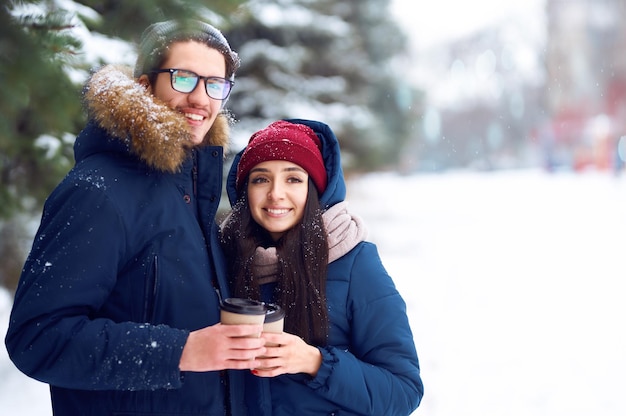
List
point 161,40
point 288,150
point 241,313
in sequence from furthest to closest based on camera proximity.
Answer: point 288,150 < point 161,40 < point 241,313

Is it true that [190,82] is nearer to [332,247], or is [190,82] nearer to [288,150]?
[288,150]

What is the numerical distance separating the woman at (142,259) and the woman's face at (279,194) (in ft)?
0.74

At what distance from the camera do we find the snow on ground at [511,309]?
17.2ft

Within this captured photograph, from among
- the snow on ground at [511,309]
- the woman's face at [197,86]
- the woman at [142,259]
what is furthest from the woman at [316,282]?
the snow on ground at [511,309]

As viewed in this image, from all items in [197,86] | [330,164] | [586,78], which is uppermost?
[586,78]

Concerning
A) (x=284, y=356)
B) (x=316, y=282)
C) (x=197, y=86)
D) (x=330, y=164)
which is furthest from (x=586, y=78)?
(x=284, y=356)

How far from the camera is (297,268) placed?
6.68 feet

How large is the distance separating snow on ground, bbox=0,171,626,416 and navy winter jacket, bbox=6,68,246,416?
3614mm

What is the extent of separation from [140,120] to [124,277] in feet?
1.41

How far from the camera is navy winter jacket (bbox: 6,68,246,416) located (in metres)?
1.54

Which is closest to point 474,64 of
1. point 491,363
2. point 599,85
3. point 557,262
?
point 599,85

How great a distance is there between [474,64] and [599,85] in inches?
275

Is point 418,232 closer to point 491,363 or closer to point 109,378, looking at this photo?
point 491,363

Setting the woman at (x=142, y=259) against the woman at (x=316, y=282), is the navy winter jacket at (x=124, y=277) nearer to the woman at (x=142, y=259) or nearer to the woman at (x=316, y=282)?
the woman at (x=142, y=259)
